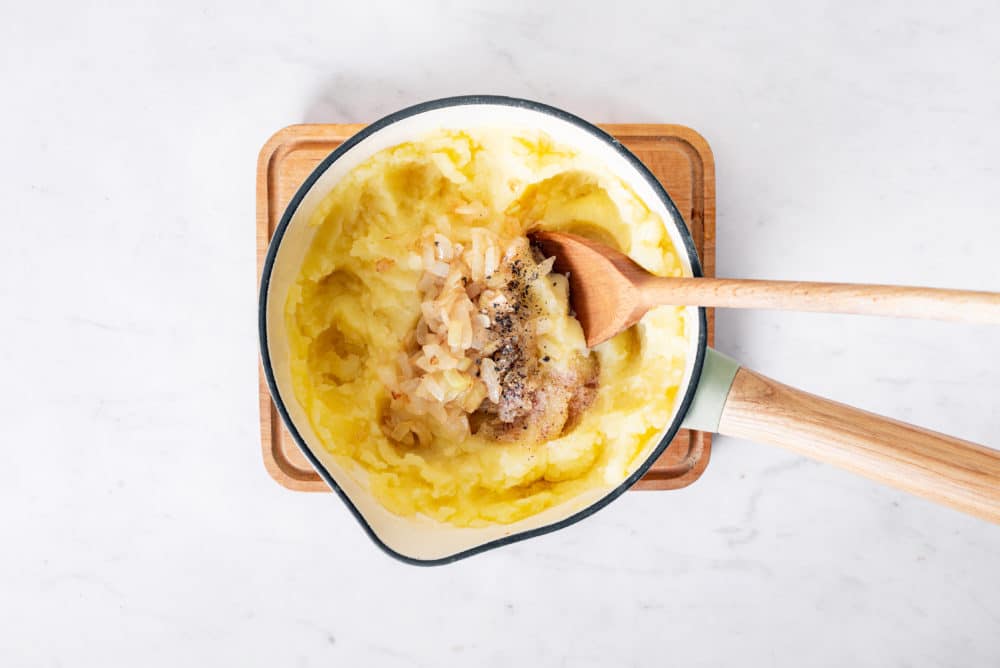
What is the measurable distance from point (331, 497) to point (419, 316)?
292 millimetres

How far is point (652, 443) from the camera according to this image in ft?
2.78

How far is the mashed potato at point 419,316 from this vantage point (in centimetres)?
85

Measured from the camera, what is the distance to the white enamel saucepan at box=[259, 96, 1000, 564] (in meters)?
0.74

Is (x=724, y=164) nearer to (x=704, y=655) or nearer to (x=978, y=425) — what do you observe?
(x=978, y=425)

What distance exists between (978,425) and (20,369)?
132cm

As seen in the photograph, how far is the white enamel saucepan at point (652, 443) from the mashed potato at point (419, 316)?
0.02m

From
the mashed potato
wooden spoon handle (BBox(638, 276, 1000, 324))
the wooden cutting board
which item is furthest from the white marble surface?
wooden spoon handle (BBox(638, 276, 1000, 324))

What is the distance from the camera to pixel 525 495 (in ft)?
2.92

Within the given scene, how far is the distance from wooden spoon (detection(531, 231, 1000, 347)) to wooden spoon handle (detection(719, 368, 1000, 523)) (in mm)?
132

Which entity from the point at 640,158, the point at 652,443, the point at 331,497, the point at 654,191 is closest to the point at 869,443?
the point at 652,443

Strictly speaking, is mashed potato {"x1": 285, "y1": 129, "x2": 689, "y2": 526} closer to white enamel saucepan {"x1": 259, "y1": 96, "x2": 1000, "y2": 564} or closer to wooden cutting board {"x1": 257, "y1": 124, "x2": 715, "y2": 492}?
white enamel saucepan {"x1": 259, "y1": 96, "x2": 1000, "y2": 564}

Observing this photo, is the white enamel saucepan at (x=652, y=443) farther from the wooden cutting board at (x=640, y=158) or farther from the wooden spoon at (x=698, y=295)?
the wooden cutting board at (x=640, y=158)

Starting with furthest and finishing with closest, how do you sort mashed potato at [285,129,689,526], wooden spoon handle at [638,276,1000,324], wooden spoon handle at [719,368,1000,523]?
mashed potato at [285,129,689,526], wooden spoon handle at [719,368,1000,523], wooden spoon handle at [638,276,1000,324]

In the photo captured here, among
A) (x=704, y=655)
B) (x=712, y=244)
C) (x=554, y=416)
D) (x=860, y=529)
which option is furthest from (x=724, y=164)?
(x=704, y=655)
